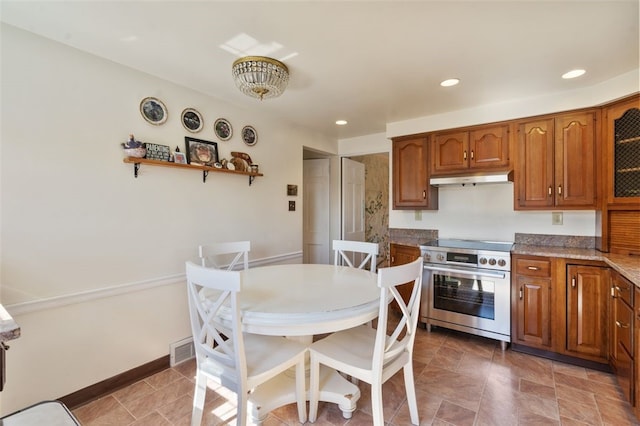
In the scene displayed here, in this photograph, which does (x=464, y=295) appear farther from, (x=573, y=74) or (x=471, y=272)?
(x=573, y=74)

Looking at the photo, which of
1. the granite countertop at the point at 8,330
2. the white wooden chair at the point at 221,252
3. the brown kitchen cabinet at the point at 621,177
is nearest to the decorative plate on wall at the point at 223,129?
the white wooden chair at the point at 221,252

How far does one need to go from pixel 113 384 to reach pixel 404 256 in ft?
9.03

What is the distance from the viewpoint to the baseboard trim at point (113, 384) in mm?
1891

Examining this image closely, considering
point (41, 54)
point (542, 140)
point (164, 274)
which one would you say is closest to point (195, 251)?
point (164, 274)

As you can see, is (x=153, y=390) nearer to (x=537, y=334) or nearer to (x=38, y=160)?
(x=38, y=160)

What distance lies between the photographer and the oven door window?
2.70 m

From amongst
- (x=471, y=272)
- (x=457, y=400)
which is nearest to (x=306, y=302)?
(x=457, y=400)

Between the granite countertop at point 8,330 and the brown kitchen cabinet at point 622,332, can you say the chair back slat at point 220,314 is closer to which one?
the granite countertop at point 8,330

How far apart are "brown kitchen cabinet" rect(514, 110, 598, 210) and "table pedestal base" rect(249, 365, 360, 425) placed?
2.31 meters

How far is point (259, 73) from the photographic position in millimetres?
1931

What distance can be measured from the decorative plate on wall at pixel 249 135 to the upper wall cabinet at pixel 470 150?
1948mm

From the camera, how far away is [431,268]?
9.71ft

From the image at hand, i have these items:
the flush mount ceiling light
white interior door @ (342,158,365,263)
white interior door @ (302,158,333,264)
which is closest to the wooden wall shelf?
the flush mount ceiling light

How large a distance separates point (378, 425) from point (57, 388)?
1.95m
